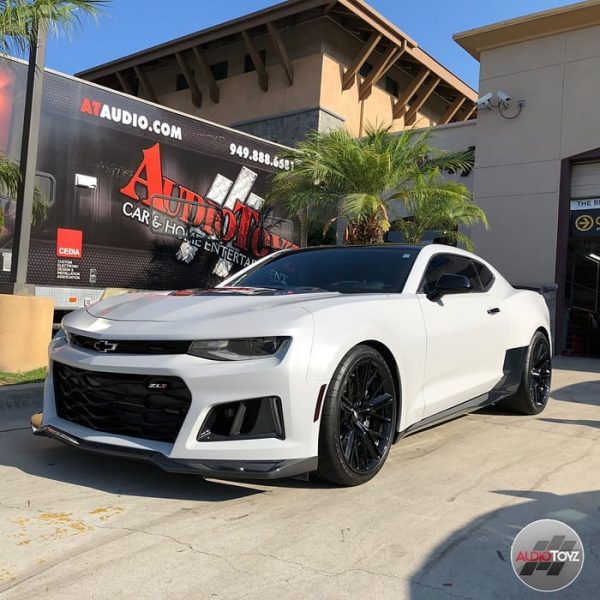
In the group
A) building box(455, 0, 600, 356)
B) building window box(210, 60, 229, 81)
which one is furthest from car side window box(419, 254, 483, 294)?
building window box(210, 60, 229, 81)

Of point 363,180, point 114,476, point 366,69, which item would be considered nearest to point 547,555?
point 114,476

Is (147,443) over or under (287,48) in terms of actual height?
under

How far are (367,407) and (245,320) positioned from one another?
91cm

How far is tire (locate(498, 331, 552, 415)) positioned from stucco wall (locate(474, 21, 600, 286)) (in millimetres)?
8680

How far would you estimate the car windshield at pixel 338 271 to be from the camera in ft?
14.5

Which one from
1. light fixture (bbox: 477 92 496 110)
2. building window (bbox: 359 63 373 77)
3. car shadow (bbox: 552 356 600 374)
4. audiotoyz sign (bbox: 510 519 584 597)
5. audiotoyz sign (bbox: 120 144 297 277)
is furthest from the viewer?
building window (bbox: 359 63 373 77)

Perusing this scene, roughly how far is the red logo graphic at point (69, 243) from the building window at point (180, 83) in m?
19.2

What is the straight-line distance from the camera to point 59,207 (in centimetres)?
926

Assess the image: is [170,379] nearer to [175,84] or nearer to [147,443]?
[147,443]

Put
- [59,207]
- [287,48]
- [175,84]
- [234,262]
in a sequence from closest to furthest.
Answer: [59,207] → [234,262] → [287,48] → [175,84]

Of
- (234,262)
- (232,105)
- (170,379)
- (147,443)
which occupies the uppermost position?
→ (232,105)

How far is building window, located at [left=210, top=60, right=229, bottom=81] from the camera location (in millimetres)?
25359

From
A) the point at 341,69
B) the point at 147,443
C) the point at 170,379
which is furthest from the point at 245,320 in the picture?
the point at 341,69

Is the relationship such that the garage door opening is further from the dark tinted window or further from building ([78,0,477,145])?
the dark tinted window
